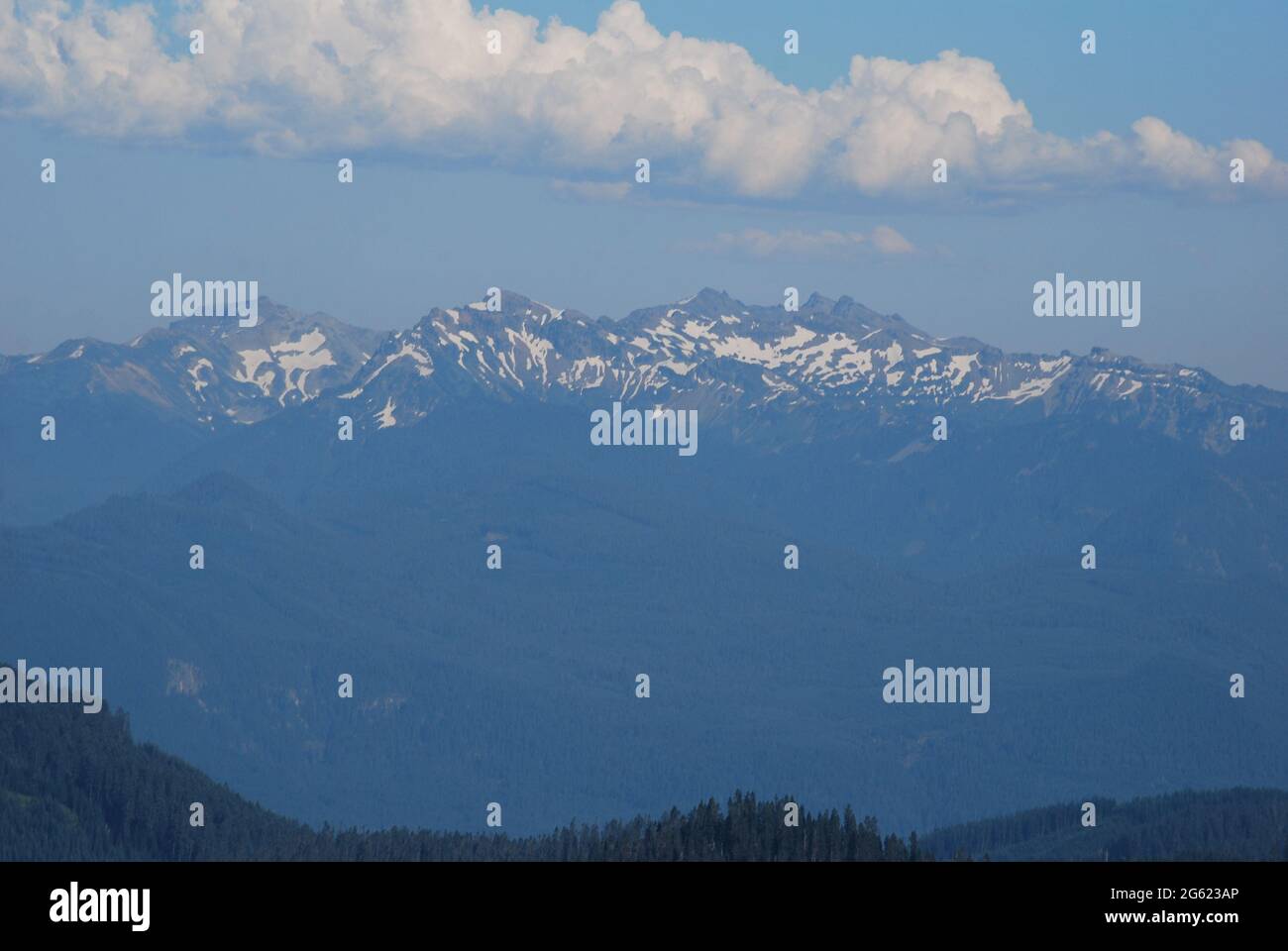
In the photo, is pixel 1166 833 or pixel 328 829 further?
pixel 328 829

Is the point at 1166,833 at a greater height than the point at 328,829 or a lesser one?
lesser

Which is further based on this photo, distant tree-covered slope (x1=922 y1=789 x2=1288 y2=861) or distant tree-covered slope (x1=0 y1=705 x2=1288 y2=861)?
distant tree-covered slope (x1=922 y1=789 x2=1288 y2=861)

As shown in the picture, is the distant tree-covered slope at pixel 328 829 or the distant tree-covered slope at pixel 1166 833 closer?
the distant tree-covered slope at pixel 328 829
